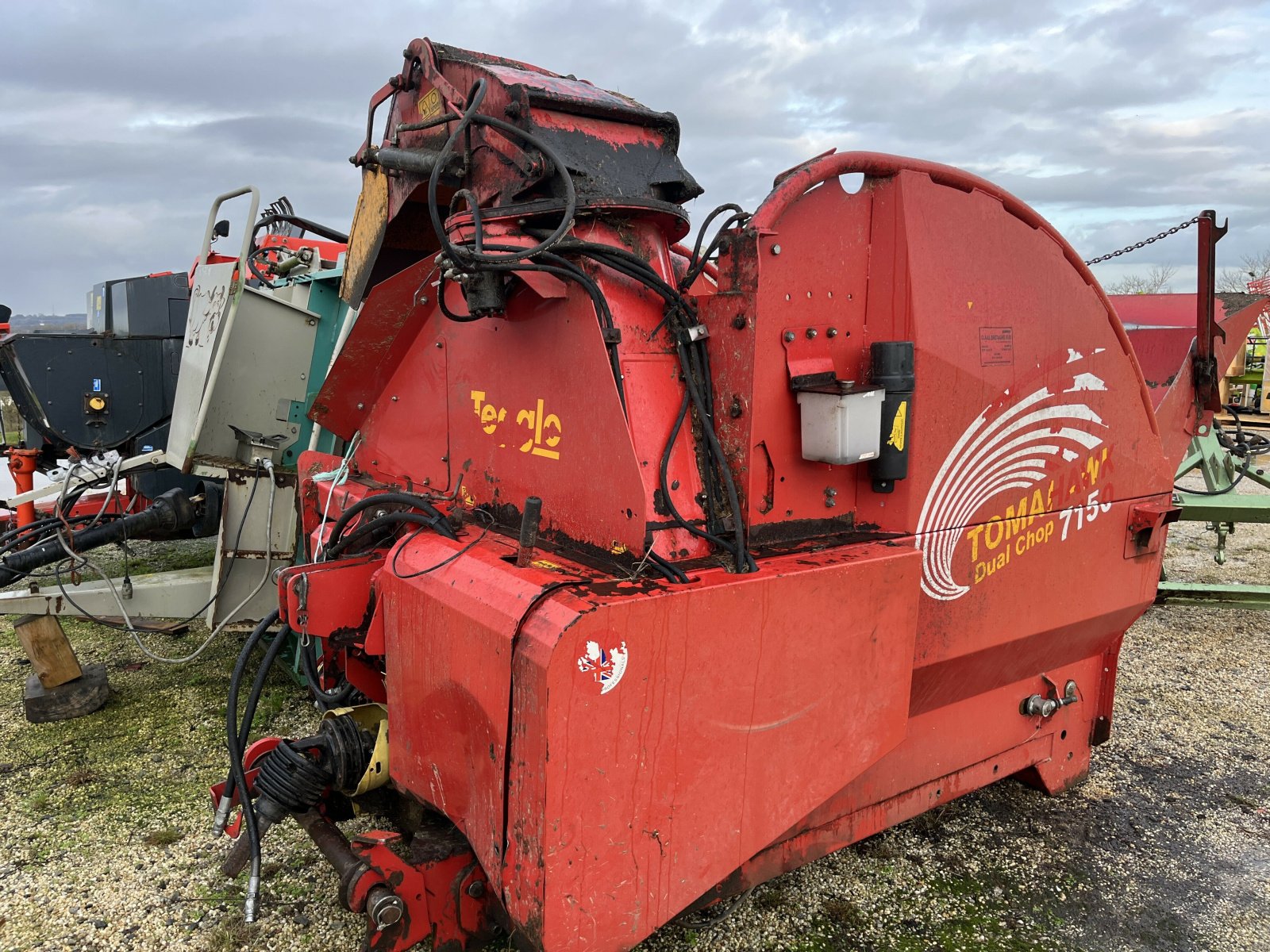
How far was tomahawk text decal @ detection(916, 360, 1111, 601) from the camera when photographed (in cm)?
240

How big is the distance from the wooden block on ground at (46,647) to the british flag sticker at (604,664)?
136 inches

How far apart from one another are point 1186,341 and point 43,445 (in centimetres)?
631

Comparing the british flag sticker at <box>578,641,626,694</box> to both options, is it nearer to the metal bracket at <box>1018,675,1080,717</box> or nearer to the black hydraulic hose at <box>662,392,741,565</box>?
the black hydraulic hose at <box>662,392,741,565</box>

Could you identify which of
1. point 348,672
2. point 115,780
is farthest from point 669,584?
point 115,780

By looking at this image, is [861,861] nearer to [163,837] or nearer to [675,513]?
[675,513]

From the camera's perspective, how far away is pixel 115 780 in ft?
11.2

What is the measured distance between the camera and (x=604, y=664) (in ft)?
5.57

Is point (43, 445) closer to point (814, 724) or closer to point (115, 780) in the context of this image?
point (115, 780)

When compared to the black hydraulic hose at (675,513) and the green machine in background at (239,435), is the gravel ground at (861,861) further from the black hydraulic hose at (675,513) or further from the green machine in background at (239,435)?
the black hydraulic hose at (675,513)

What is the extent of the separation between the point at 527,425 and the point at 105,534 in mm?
2766

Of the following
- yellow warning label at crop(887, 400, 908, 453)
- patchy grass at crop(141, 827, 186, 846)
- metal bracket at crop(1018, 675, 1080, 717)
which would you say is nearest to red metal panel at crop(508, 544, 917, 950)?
yellow warning label at crop(887, 400, 908, 453)

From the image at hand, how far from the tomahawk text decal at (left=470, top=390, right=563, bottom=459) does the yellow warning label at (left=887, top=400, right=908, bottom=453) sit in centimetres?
83

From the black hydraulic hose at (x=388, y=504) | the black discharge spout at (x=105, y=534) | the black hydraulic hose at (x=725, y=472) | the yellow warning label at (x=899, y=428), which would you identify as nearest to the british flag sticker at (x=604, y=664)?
the black hydraulic hose at (x=725, y=472)

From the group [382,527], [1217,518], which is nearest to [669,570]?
[382,527]
